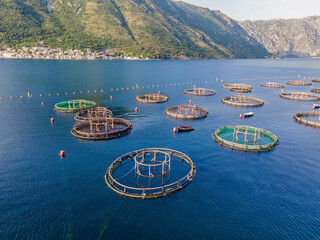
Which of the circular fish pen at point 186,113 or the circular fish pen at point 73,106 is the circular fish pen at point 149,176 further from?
the circular fish pen at point 73,106

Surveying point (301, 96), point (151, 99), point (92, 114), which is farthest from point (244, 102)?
point (92, 114)

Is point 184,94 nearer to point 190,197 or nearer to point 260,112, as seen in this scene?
point 260,112

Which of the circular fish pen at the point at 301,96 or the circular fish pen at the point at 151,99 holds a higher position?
the circular fish pen at the point at 301,96

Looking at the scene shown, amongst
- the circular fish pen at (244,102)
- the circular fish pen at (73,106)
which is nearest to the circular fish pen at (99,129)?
the circular fish pen at (73,106)

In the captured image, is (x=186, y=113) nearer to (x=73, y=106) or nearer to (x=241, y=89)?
(x=73, y=106)

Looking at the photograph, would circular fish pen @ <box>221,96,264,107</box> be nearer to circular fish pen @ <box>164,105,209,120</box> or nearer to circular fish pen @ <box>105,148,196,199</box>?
circular fish pen @ <box>164,105,209,120</box>

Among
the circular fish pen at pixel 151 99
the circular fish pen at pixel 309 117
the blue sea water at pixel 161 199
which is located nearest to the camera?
the blue sea water at pixel 161 199

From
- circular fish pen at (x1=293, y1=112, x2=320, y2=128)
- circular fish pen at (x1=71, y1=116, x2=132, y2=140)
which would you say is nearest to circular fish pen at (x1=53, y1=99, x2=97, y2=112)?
circular fish pen at (x1=71, y1=116, x2=132, y2=140)
